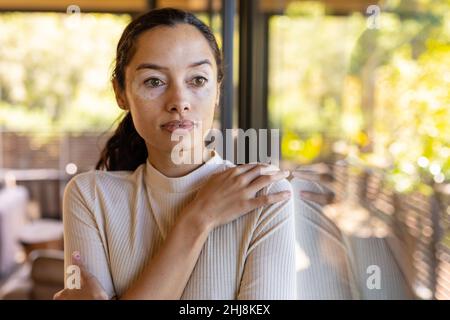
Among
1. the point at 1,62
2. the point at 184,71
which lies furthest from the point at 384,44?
the point at 1,62

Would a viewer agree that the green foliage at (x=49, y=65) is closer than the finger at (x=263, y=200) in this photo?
No

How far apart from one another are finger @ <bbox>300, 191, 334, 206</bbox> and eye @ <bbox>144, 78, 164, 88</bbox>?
272mm

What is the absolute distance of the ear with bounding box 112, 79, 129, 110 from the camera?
699mm

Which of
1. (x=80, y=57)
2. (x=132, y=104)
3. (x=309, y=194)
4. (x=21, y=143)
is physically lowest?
(x=21, y=143)

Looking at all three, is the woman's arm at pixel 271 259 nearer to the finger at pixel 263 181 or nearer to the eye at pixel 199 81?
the finger at pixel 263 181

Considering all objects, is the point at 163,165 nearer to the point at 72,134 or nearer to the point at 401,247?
the point at 401,247

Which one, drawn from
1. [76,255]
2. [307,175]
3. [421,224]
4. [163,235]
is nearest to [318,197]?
[307,175]

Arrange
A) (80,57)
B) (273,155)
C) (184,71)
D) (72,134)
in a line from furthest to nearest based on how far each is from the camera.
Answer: (72,134) → (80,57) → (273,155) → (184,71)

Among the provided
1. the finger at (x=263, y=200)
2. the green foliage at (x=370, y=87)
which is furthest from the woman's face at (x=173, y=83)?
the green foliage at (x=370, y=87)

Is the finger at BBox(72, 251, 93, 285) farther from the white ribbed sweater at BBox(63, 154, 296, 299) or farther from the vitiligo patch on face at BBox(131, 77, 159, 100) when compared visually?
the vitiligo patch on face at BBox(131, 77, 159, 100)

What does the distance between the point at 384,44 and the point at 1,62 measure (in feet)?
9.90

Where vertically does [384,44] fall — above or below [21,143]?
above

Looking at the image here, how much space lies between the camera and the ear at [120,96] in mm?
699

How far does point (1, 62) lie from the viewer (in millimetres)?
3424
